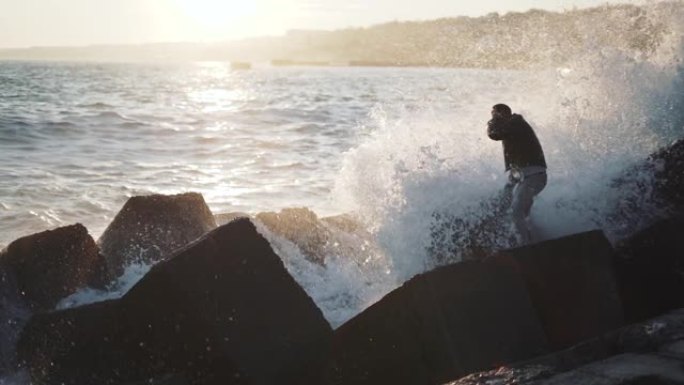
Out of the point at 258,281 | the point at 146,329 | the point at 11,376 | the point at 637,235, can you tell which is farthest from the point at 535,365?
the point at 11,376

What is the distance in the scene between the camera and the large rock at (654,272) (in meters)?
6.05

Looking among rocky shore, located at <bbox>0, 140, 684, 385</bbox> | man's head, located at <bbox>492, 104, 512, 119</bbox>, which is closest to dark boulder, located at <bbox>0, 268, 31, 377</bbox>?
rocky shore, located at <bbox>0, 140, 684, 385</bbox>

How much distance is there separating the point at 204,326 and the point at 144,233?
2.43 meters

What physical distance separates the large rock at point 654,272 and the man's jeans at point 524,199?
1343 mm

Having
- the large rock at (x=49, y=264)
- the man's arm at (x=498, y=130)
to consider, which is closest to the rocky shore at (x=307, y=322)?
the large rock at (x=49, y=264)

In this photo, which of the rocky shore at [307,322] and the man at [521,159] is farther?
the man at [521,159]

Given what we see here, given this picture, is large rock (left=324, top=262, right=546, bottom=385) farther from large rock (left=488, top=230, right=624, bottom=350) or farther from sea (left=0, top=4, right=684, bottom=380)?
sea (left=0, top=4, right=684, bottom=380)

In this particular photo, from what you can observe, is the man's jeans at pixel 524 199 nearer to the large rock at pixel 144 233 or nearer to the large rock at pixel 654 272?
the large rock at pixel 654 272

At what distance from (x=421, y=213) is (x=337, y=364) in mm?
3767

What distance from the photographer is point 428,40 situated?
58406mm

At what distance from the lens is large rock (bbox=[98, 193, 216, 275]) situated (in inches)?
279

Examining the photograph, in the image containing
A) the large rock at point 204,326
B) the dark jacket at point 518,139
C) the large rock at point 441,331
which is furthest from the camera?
the dark jacket at point 518,139

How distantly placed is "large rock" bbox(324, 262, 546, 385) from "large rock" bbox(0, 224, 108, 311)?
2797 mm

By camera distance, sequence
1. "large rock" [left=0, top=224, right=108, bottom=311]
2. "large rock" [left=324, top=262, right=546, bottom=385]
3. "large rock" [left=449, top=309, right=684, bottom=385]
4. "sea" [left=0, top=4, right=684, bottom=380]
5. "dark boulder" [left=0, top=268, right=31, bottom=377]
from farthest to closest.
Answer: "sea" [left=0, top=4, right=684, bottom=380] < "large rock" [left=0, top=224, right=108, bottom=311] < "dark boulder" [left=0, top=268, right=31, bottom=377] < "large rock" [left=324, top=262, right=546, bottom=385] < "large rock" [left=449, top=309, right=684, bottom=385]
